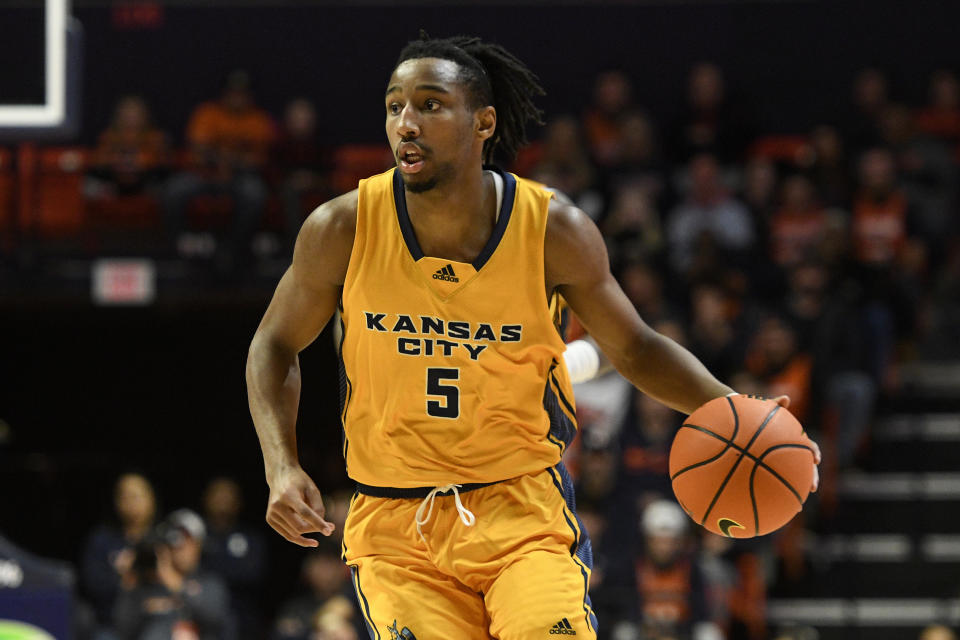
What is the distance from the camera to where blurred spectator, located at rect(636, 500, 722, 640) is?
867cm

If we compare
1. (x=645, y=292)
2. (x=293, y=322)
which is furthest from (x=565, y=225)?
(x=645, y=292)

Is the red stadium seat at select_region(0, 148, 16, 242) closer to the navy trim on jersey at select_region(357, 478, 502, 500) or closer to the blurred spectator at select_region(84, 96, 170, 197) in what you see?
the blurred spectator at select_region(84, 96, 170, 197)

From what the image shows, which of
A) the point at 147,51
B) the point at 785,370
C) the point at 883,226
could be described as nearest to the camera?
the point at 785,370

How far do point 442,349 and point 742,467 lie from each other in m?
0.89

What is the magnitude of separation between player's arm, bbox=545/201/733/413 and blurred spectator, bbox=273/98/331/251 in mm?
7033

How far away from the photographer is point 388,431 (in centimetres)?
391

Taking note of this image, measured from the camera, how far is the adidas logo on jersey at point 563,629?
364 cm

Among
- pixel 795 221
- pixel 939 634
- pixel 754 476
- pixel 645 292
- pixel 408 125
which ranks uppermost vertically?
pixel 408 125

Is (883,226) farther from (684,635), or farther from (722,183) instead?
(684,635)

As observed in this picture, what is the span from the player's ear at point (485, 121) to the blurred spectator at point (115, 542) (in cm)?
613

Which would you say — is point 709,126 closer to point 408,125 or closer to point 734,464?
point 734,464

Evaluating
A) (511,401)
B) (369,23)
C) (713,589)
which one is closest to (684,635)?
(713,589)

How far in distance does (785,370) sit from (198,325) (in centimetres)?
537

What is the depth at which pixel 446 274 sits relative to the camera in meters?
3.89
